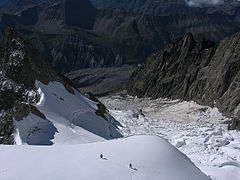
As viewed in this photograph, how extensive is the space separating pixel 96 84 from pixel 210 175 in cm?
14723

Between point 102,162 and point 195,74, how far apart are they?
5542 cm

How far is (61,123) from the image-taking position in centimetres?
2114

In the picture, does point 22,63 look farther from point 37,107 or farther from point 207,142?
point 207,142

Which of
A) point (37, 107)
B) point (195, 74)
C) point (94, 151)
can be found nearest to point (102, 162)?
point (94, 151)

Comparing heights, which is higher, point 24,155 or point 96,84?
point 24,155

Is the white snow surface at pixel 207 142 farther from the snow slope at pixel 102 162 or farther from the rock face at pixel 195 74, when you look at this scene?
the rock face at pixel 195 74

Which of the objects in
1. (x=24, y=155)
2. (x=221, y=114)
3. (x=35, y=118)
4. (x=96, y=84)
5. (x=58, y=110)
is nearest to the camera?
(x=24, y=155)

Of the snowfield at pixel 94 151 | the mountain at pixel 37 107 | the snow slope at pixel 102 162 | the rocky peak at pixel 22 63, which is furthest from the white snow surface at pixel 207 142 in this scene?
the rocky peak at pixel 22 63

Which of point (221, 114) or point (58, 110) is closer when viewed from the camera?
point (58, 110)

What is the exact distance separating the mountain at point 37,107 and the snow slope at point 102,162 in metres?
5.84

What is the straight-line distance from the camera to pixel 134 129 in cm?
2822

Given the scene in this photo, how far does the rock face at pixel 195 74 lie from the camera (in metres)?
50.8

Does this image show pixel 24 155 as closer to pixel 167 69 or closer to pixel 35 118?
pixel 35 118

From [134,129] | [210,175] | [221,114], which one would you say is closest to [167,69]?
[221,114]
